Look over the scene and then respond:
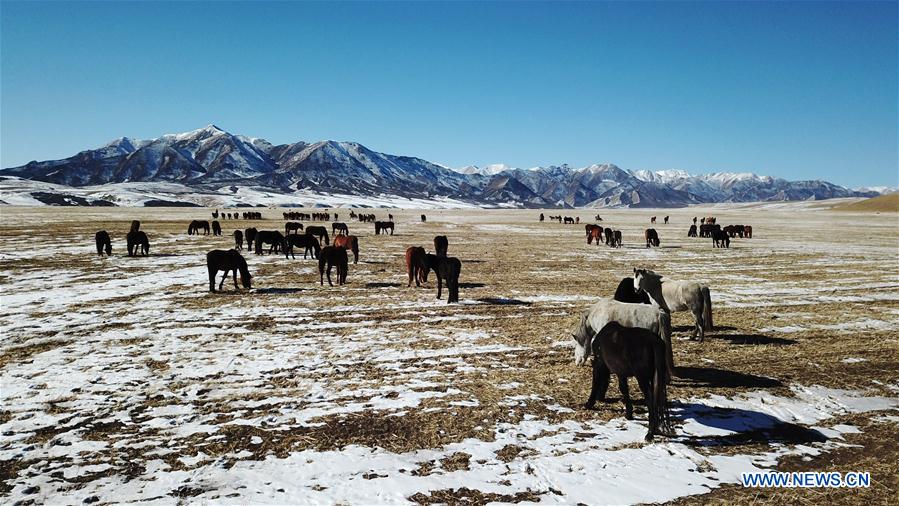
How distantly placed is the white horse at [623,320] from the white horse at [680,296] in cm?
327

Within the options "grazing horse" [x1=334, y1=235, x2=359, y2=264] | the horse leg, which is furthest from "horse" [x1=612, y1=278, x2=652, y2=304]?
"grazing horse" [x1=334, y1=235, x2=359, y2=264]

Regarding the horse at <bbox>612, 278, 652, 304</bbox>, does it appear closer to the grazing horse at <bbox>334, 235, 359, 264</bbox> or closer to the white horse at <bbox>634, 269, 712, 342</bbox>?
the white horse at <bbox>634, 269, 712, 342</bbox>

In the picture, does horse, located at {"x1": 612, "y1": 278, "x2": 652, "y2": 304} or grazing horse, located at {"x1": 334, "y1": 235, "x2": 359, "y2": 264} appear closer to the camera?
horse, located at {"x1": 612, "y1": 278, "x2": 652, "y2": 304}

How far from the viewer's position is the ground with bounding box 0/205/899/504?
5449 mm

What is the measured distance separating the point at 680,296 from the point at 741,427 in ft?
15.9

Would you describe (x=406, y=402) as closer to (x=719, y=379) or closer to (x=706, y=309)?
(x=719, y=379)

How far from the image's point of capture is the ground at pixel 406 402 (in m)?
5.45

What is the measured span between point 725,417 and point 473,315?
764 centimetres

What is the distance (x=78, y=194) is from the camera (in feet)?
634

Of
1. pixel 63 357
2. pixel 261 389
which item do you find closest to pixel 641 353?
pixel 261 389

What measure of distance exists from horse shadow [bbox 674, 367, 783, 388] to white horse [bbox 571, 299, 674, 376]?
1.02 meters

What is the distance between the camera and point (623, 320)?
7.69 meters

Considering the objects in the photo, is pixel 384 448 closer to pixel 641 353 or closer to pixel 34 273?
pixel 641 353

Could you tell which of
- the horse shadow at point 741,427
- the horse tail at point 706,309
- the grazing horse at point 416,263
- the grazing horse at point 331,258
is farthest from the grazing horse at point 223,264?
the horse shadow at point 741,427
